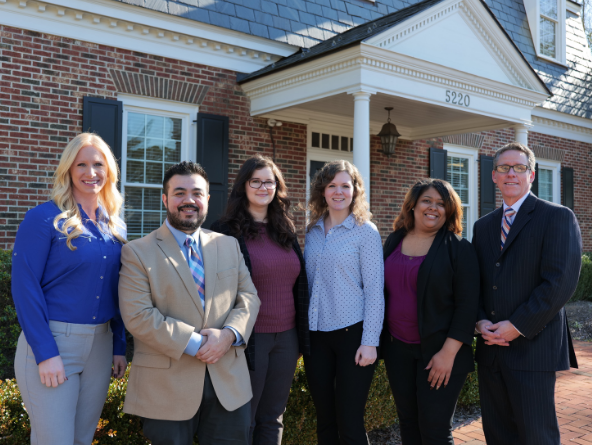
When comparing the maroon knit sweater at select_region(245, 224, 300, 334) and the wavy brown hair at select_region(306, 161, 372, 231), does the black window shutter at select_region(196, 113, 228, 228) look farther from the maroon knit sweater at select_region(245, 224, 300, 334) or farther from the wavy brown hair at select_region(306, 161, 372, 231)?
the maroon knit sweater at select_region(245, 224, 300, 334)

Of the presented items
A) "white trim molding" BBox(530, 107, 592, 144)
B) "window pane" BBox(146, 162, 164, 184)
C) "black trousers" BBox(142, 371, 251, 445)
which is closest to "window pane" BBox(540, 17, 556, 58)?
"white trim molding" BBox(530, 107, 592, 144)

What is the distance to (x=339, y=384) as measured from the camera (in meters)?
2.80

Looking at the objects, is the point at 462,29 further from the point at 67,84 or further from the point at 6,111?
the point at 6,111

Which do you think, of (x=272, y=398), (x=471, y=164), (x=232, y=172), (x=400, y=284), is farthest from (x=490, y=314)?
(x=471, y=164)

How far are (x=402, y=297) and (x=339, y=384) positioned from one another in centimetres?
60

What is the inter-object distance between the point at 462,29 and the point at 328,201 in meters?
5.48

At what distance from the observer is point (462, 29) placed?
722 cm

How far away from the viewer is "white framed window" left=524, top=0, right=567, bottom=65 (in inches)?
456

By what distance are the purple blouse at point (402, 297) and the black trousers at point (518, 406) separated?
502 mm

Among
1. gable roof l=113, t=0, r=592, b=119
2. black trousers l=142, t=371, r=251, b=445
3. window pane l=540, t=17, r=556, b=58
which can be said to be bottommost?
black trousers l=142, t=371, r=251, b=445

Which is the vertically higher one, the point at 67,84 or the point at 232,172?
the point at 67,84

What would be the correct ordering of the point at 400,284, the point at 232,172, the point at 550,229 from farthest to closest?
the point at 232,172, the point at 400,284, the point at 550,229

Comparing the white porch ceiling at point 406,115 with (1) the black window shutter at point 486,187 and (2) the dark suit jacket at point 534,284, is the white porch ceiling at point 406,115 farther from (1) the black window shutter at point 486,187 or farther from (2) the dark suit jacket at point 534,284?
(2) the dark suit jacket at point 534,284

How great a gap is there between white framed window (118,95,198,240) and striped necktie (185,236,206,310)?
4319 millimetres
